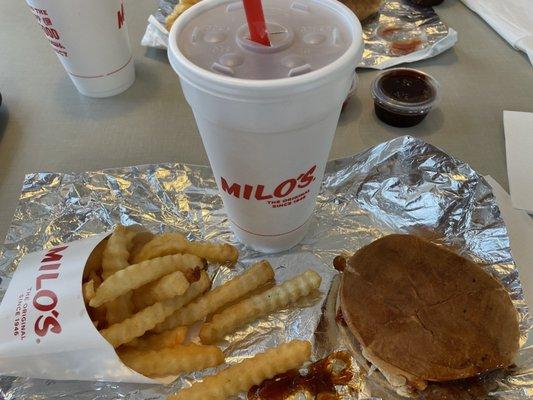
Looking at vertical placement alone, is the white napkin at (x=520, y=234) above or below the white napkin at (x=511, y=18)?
below

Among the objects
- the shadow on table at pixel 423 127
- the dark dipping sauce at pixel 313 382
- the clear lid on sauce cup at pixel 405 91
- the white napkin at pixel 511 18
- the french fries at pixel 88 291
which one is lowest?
the dark dipping sauce at pixel 313 382

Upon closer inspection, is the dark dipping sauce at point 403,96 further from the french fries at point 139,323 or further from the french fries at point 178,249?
the french fries at point 139,323

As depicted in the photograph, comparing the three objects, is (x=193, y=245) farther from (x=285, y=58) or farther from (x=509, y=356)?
(x=509, y=356)

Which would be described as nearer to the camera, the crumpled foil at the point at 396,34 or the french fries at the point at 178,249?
the french fries at the point at 178,249

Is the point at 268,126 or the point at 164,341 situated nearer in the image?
the point at 268,126

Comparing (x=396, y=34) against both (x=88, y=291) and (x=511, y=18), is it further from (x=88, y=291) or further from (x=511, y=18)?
(x=88, y=291)

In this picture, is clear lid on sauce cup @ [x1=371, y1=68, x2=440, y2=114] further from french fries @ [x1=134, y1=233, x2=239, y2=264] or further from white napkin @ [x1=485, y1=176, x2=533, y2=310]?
french fries @ [x1=134, y1=233, x2=239, y2=264]

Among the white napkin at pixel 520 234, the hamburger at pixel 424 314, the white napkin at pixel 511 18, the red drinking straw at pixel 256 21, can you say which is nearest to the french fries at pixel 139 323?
the hamburger at pixel 424 314

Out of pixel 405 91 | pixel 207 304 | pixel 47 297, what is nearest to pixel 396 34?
pixel 405 91
